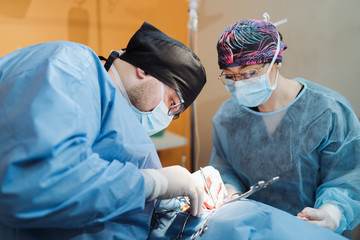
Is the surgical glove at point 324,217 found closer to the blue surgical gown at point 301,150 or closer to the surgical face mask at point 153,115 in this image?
the blue surgical gown at point 301,150

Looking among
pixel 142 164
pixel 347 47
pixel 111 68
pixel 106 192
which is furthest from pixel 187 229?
pixel 347 47

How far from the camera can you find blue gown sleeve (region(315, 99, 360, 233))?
1.15 meters

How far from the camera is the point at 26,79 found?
0.64 meters

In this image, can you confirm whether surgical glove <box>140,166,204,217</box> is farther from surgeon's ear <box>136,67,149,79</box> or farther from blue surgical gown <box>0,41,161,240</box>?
surgeon's ear <box>136,67,149,79</box>

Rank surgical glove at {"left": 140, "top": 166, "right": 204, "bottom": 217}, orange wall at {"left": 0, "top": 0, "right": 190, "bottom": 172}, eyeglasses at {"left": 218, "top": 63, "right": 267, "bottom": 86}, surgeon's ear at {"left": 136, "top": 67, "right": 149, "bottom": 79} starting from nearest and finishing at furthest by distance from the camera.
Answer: surgical glove at {"left": 140, "top": 166, "right": 204, "bottom": 217} → surgeon's ear at {"left": 136, "top": 67, "right": 149, "bottom": 79} → eyeglasses at {"left": 218, "top": 63, "right": 267, "bottom": 86} → orange wall at {"left": 0, "top": 0, "right": 190, "bottom": 172}

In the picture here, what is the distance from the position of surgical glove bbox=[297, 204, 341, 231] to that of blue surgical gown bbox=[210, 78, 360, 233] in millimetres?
55

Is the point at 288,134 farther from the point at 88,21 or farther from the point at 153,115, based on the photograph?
the point at 88,21

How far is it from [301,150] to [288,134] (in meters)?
0.10

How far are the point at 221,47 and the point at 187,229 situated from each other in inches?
33.4

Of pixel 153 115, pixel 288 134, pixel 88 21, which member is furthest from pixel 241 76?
pixel 88 21

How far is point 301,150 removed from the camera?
1.28m

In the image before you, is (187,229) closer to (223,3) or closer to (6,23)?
(223,3)

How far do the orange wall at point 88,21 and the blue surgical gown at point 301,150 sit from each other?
1174 mm

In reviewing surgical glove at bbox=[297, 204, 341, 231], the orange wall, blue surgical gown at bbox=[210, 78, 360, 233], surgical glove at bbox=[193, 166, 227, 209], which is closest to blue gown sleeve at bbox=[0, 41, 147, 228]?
surgical glove at bbox=[193, 166, 227, 209]
